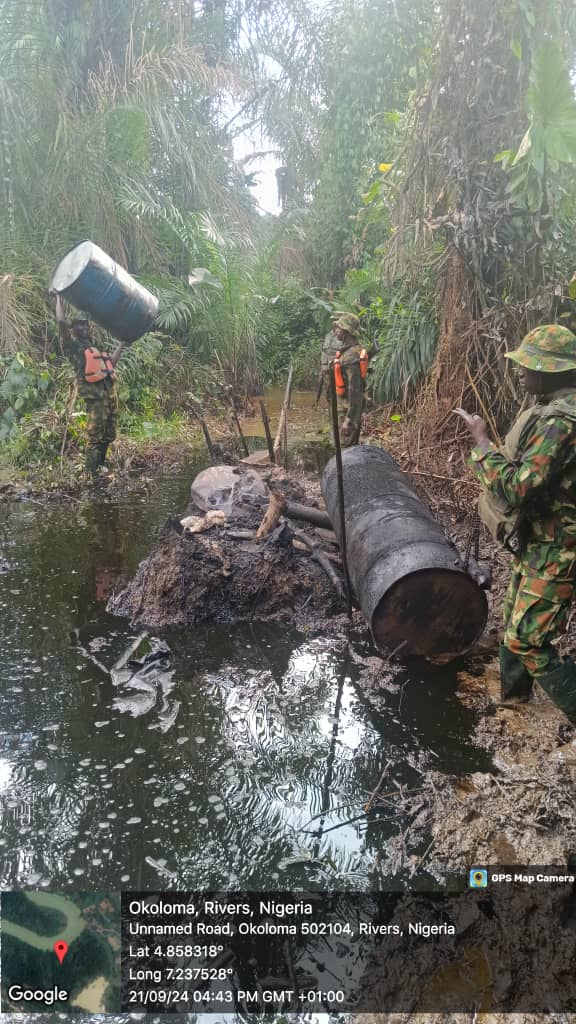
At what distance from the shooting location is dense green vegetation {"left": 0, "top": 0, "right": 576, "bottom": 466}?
5574 mm

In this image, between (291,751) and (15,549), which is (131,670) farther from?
(15,549)

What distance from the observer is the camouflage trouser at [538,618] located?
2902mm

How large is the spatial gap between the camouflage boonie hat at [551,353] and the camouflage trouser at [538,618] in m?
0.88

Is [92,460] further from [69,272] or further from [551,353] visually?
[551,353]

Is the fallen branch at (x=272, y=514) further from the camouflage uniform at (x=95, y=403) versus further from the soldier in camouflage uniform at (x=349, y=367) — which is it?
the soldier in camouflage uniform at (x=349, y=367)

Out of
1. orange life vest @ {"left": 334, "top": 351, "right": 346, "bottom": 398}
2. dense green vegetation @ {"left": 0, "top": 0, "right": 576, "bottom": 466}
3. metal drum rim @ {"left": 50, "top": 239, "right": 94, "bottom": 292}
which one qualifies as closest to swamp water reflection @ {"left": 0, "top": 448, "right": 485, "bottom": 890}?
metal drum rim @ {"left": 50, "top": 239, "right": 94, "bottom": 292}

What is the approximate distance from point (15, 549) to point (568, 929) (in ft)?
16.3

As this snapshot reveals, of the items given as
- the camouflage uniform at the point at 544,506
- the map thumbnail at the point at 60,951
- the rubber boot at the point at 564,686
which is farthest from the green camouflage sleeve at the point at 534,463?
the map thumbnail at the point at 60,951

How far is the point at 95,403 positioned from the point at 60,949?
6.00m

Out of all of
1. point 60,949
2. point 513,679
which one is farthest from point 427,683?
point 60,949

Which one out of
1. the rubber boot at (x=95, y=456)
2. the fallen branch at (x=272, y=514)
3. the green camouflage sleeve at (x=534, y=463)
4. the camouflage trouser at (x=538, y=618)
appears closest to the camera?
the green camouflage sleeve at (x=534, y=463)

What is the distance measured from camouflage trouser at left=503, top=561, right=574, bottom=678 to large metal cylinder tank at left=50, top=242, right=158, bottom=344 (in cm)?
489

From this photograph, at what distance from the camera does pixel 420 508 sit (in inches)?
172

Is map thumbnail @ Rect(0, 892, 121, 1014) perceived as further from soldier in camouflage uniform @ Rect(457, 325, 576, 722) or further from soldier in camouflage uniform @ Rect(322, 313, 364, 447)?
soldier in camouflage uniform @ Rect(322, 313, 364, 447)
